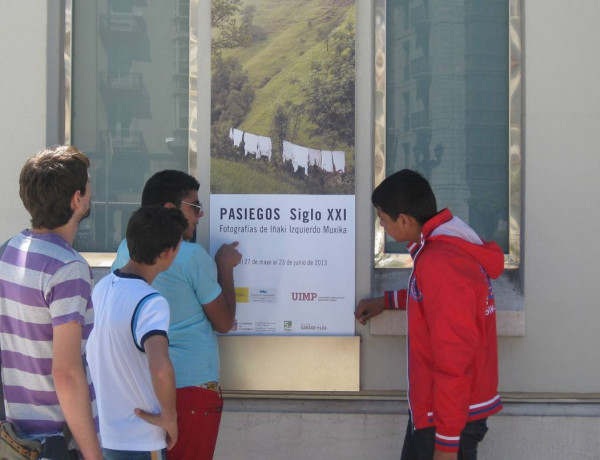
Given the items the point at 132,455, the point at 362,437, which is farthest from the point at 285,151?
the point at 132,455

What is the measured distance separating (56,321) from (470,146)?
9.45 ft

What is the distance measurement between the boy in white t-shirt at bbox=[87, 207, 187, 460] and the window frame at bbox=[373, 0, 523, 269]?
1.91 meters

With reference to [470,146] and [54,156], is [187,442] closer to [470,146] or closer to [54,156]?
[54,156]

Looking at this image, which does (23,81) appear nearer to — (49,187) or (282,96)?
(282,96)

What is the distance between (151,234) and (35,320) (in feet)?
2.02

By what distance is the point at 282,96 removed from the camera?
4.43m

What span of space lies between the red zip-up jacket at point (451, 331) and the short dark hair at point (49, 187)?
1397 millimetres

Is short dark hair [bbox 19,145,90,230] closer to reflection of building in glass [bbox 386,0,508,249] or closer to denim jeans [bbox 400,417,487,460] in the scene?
denim jeans [bbox 400,417,487,460]

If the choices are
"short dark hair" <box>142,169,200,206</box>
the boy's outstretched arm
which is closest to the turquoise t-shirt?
the boy's outstretched arm

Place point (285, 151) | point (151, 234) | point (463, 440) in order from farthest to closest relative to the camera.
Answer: point (285, 151) < point (463, 440) < point (151, 234)

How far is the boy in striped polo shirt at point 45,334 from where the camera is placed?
2.29 meters

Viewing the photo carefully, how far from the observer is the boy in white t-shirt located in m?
2.63

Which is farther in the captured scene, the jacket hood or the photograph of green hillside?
the photograph of green hillside

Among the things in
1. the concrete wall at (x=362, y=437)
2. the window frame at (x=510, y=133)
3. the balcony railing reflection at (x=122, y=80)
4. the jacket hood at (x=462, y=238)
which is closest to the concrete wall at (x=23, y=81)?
the balcony railing reflection at (x=122, y=80)
